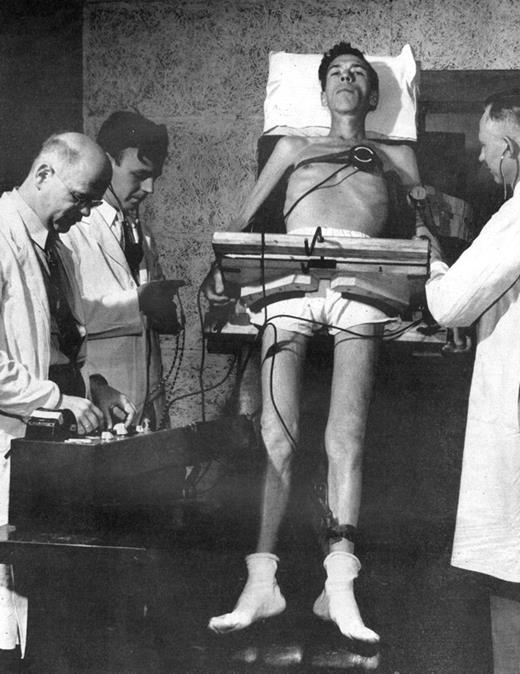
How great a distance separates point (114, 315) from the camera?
2387mm

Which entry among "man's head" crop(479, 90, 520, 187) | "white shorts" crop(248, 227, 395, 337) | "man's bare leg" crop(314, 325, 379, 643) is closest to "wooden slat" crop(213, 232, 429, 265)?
"white shorts" crop(248, 227, 395, 337)

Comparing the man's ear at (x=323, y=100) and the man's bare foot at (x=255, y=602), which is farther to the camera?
the man's ear at (x=323, y=100)

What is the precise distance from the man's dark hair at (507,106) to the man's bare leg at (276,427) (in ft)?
2.35

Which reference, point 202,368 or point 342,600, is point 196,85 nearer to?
point 202,368

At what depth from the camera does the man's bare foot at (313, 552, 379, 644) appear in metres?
2.11

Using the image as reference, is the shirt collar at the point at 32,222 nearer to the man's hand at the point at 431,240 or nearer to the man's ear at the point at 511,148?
the man's hand at the point at 431,240

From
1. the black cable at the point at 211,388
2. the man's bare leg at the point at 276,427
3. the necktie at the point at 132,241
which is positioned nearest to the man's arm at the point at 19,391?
the black cable at the point at 211,388

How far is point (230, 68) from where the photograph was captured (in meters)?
2.34

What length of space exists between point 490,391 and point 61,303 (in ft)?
3.44

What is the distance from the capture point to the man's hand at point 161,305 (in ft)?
7.75

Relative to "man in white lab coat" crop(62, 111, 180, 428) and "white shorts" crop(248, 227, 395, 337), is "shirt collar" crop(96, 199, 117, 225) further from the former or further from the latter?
"white shorts" crop(248, 227, 395, 337)

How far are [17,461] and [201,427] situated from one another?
0.44 metres

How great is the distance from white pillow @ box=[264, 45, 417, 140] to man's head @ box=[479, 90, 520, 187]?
0.18 metres

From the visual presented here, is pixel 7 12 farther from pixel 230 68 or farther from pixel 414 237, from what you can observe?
pixel 414 237
